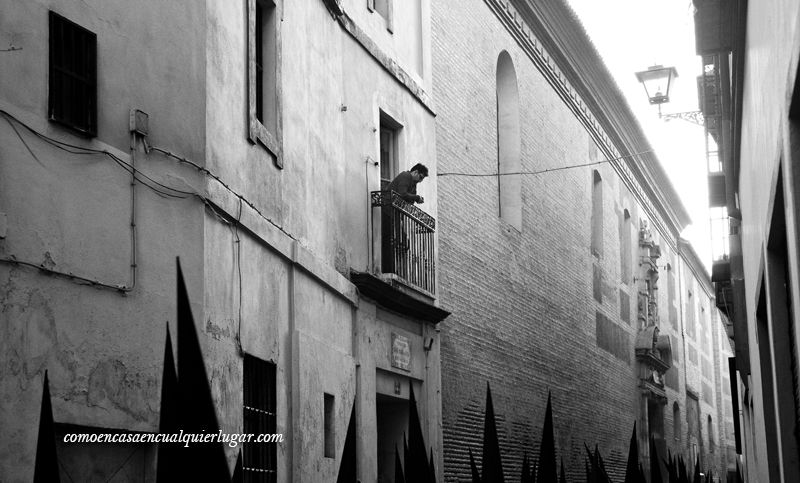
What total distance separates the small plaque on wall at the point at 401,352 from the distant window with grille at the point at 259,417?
11.6ft

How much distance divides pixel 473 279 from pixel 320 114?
5180 millimetres

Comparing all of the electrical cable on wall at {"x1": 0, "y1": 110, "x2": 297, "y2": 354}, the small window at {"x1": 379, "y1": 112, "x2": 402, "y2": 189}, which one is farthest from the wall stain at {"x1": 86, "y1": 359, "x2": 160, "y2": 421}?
the small window at {"x1": 379, "y1": 112, "x2": 402, "y2": 189}

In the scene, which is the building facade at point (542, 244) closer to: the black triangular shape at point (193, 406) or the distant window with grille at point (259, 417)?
→ the distant window with grille at point (259, 417)

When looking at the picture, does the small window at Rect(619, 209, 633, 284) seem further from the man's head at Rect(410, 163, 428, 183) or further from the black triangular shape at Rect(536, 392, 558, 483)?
the black triangular shape at Rect(536, 392, 558, 483)

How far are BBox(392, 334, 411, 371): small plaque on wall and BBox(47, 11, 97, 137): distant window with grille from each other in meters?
6.35

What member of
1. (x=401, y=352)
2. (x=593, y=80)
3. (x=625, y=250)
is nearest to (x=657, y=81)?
(x=593, y=80)

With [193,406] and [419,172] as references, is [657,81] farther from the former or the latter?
[193,406]

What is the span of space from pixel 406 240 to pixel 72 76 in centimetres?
646

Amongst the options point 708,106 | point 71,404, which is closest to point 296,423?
point 71,404

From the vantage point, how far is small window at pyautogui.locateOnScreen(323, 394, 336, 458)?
10.8 m

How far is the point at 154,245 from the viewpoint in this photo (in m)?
7.38

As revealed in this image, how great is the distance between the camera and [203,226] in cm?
789

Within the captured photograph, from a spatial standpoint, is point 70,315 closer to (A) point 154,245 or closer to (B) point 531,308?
(A) point 154,245

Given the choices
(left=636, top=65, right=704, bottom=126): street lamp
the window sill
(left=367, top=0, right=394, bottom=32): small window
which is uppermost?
(left=636, top=65, right=704, bottom=126): street lamp
